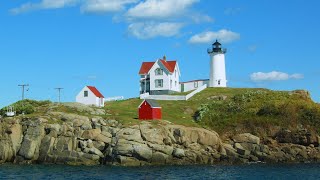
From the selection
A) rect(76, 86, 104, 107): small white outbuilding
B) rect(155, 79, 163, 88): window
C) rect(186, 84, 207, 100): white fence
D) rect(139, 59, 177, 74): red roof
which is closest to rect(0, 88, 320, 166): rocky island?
rect(76, 86, 104, 107): small white outbuilding

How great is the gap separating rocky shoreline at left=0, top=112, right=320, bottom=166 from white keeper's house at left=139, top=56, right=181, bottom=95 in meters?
28.6

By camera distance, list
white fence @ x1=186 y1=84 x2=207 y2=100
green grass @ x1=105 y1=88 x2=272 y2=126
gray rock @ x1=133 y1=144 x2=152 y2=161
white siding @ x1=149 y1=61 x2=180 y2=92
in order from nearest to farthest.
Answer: gray rock @ x1=133 y1=144 x2=152 y2=161 < green grass @ x1=105 y1=88 x2=272 y2=126 < white fence @ x1=186 y1=84 x2=207 y2=100 < white siding @ x1=149 y1=61 x2=180 y2=92

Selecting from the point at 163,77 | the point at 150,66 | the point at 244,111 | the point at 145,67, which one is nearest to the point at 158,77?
the point at 163,77

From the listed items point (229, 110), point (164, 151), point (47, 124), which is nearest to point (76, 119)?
point (47, 124)

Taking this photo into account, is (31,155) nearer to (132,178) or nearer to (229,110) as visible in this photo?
(132,178)

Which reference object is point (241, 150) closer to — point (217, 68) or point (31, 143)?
point (31, 143)

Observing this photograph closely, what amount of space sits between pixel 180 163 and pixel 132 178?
13473 millimetres

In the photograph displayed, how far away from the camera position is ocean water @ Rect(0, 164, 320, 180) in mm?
45688

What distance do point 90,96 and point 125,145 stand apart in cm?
2568

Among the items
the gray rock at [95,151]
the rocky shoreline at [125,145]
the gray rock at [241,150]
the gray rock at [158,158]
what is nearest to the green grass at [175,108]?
the rocky shoreline at [125,145]

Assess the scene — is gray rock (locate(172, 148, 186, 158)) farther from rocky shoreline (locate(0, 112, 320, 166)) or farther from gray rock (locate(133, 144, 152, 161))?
gray rock (locate(133, 144, 152, 161))

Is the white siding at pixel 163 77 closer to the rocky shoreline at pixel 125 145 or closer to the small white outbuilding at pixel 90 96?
the small white outbuilding at pixel 90 96

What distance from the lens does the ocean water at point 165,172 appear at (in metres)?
45.7

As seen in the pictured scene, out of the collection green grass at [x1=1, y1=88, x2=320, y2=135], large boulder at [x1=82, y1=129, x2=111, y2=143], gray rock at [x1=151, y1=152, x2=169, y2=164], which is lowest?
gray rock at [x1=151, y1=152, x2=169, y2=164]
